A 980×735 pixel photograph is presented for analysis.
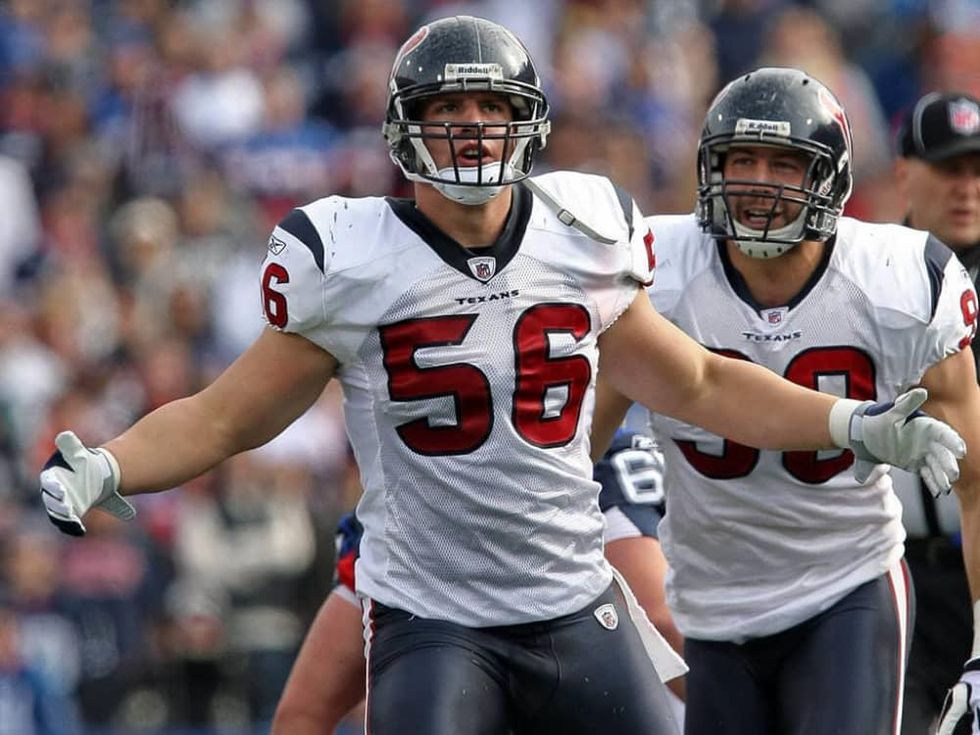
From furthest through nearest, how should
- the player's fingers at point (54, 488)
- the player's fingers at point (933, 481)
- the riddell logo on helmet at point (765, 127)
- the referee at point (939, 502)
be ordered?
the referee at point (939, 502) < the riddell logo on helmet at point (765, 127) < the player's fingers at point (933, 481) < the player's fingers at point (54, 488)

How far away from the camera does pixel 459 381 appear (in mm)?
3777

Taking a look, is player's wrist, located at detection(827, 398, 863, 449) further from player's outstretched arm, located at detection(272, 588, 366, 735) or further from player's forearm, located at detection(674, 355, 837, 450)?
player's outstretched arm, located at detection(272, 588, 366, 735)

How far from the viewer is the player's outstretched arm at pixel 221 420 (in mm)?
3758

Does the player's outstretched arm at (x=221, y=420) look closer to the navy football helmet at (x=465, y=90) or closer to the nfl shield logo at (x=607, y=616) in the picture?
the navy football helmet at (x=465, y=90)

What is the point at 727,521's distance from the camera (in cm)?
440

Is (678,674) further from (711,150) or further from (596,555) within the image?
(711,150)

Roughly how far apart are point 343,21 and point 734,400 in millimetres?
7636

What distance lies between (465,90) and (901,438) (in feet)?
3.49

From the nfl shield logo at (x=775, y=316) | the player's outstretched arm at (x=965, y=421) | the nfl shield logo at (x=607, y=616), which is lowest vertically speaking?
the nfl shield logo at (x=607, y=616)

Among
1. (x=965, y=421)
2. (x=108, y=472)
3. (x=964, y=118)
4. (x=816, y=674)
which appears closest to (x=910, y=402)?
(x=965, y=421)

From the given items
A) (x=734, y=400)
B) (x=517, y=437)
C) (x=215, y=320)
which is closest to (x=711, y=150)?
(x=734, y=400)

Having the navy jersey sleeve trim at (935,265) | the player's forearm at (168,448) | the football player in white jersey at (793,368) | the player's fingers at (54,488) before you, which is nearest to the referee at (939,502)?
the navy jersey sleeve trim at (935,265)

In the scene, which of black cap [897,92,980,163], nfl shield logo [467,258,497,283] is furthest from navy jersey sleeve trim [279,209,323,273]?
black cap [897,92,980,163]

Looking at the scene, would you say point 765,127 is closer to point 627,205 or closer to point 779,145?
point 779,145
